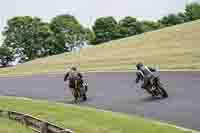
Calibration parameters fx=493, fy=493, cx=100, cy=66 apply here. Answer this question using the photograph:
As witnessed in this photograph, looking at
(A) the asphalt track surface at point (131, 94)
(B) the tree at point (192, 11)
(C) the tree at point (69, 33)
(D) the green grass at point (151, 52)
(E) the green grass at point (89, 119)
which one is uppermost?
(B) the tree at point (192, 11)

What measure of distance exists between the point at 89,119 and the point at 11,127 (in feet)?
8.80

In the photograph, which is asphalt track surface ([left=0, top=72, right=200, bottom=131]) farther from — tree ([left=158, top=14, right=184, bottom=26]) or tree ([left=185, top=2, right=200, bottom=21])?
tree ([left=185, top=2, right=200, bottom=21])

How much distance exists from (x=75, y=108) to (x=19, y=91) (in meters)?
10.3

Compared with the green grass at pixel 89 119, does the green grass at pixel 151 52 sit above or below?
above

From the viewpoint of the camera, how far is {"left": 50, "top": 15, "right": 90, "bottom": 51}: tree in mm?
99812

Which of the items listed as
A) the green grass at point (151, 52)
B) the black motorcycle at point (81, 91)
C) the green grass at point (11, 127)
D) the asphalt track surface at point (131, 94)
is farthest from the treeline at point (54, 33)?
the green grass at point (11, 127)

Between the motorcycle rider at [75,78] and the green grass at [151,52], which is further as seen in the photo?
the green grass at [151,52]

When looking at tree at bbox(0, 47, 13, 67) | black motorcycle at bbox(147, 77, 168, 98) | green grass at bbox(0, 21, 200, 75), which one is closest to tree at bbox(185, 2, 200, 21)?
tree at bbox(0, 47, 13, 67)

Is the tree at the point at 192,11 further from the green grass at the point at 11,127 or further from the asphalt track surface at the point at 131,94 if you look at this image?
the green grass at the point at 11,127

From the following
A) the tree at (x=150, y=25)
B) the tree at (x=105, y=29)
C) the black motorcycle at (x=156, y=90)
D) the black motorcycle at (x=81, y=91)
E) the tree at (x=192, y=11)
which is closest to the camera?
the black motorcycle at (x=156, y=90)

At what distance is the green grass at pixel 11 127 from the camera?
49.3 ft

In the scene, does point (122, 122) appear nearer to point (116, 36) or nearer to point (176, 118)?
point (176, 118)

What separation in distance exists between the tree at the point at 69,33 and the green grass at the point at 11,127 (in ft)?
267

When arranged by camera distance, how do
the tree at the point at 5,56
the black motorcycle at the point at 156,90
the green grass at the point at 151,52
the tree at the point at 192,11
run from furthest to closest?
the tree at the point at 192,11 < the tree at the point at 5,56 < the green grass at the point at 151,52 < the black motorcycle at the point at 156,90
